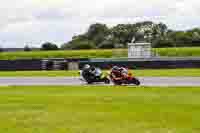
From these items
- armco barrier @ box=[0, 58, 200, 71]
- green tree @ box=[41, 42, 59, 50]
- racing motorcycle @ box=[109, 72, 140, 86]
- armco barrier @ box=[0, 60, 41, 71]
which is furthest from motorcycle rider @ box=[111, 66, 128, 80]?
green tree @ box=[41, 42, 59, 50]

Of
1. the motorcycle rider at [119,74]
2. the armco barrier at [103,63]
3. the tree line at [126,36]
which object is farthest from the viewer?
the tree line at [126,36]

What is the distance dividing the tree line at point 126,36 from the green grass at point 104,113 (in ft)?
211

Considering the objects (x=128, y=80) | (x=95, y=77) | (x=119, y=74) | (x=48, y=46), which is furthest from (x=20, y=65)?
(x=48, y=46)

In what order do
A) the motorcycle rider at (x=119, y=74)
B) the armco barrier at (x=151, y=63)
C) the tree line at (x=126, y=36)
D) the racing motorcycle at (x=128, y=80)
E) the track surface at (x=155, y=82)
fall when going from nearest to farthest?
the racing motorcycle at (x=128, y=80) < the track surface at (x=155, y=82) < the motorcycle rider at (x=119, y=74) < the armco barrier at (x=151, y=63) < the tree line at (x=126, y=36)

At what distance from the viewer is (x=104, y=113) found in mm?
14062

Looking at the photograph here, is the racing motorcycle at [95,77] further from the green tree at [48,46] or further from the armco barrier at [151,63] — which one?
the green tree at [48,46]

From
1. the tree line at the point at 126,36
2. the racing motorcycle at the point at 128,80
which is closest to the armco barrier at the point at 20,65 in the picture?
the racing motorcycle at the point at 128,80

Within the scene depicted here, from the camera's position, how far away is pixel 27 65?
45.3 m

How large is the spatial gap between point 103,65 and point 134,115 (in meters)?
28.7

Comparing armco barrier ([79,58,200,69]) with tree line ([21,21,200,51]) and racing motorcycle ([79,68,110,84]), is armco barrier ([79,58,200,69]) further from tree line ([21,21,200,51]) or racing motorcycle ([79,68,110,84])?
tree line ([21,21,200,51])

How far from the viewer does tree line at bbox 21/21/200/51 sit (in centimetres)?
8694

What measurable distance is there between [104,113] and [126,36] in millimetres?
87280

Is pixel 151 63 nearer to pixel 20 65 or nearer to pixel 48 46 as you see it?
pixel 20 65

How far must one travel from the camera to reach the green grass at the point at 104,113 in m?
11.5
